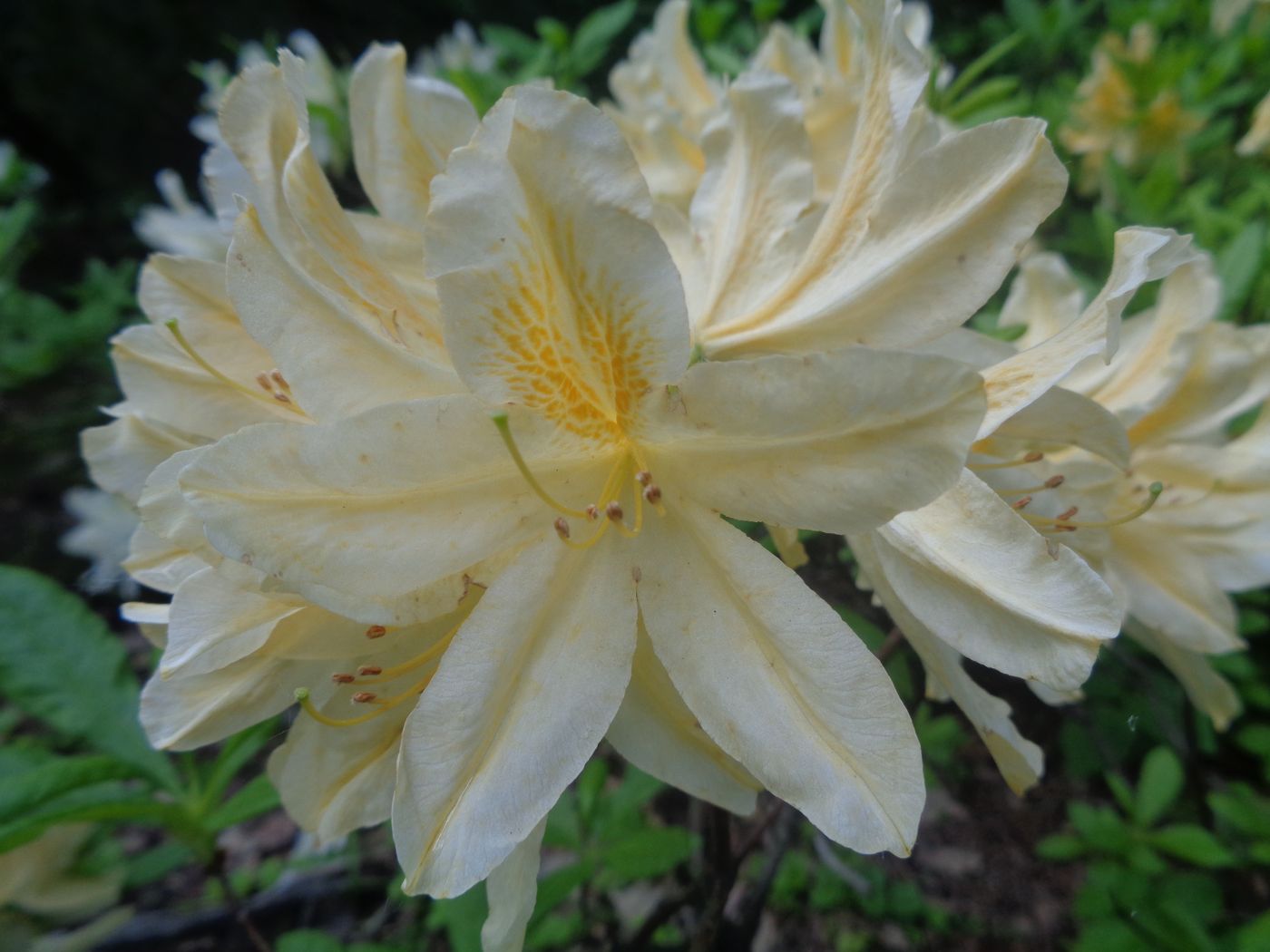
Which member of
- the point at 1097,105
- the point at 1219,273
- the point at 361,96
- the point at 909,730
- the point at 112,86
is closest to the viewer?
the point at 909,730

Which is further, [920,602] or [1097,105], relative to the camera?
[1097,105]

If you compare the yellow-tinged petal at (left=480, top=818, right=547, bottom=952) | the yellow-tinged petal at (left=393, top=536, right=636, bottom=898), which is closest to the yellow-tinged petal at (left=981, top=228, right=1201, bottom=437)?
the yellow-tinged petal at (left=393, top=536, right=636, bottom=898)

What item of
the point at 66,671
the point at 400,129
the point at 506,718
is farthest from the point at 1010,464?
the point at 66,671

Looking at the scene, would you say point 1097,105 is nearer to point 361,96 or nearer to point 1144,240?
point 1144,240

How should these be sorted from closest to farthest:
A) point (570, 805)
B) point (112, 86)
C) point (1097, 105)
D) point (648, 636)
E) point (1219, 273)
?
1. point (648, 636)
2. point (1219, 273)
3. point (570, 805)
4. point (1097, 105)
5. point (112, 86)

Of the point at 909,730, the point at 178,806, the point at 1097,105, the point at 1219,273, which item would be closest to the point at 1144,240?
the point at 909,730

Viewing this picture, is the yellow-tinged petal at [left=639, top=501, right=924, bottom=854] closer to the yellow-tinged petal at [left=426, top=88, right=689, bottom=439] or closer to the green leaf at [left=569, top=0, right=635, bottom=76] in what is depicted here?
the yellow-tinged petal at [left=426, top=88, right=689, bottom=439]

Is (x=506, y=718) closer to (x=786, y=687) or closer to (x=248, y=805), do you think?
(x=786, y=687)
